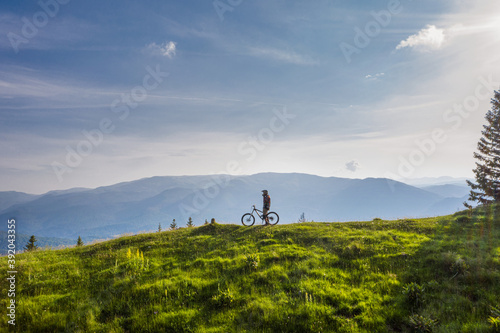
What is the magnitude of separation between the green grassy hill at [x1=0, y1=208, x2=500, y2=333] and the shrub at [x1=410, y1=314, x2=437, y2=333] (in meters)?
0.03

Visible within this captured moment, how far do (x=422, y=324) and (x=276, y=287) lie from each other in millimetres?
4711

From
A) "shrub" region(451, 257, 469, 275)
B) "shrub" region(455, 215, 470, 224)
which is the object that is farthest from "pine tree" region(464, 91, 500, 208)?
"shrub" region(451, 257, 469, 275)

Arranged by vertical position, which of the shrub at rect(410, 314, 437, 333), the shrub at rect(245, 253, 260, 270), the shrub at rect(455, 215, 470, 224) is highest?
the shrub at rect(455, 215, 470, 224)

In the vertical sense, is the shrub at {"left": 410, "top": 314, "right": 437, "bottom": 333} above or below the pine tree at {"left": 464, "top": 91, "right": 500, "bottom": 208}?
below

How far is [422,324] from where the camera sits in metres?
6.82

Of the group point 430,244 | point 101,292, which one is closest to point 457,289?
point 430,244

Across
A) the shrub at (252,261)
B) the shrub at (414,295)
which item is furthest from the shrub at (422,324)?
the shrub at (252,261)

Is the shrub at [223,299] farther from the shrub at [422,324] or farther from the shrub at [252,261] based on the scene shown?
the shrub at [422,324]

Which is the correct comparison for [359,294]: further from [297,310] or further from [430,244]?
[430,244]

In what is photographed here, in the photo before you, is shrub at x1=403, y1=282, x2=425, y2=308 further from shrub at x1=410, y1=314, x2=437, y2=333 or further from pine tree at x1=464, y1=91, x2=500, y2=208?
pine tree at x1=464, y1=91, x2=500, y2=208

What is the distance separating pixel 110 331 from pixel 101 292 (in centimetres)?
299

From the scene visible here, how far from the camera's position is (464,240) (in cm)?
1401

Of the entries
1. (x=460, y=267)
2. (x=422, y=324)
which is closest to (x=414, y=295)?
(x=422, y=324)

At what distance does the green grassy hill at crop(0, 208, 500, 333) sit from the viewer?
7355mm
